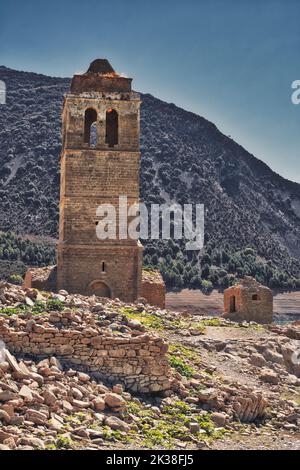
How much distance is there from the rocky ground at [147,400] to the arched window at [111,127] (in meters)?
9.96

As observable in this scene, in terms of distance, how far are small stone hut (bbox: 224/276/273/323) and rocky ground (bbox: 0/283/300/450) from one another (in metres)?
6.00

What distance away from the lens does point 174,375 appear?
12.4m

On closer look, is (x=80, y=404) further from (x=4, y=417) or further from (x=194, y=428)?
(x=194, y=428)

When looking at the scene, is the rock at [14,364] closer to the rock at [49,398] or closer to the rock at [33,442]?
the rock at [49,398]

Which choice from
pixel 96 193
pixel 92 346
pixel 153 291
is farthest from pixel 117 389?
pixel 96 193

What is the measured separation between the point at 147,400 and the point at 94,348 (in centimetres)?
122

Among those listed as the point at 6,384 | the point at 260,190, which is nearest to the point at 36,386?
the point at 6,384

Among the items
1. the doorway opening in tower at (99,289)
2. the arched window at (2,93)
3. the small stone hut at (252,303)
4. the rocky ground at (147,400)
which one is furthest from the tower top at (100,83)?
the arched window at (2,93)

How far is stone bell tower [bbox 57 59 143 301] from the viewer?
75.6 ft

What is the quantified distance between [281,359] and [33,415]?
328 inches

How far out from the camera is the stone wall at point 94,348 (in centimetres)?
1148

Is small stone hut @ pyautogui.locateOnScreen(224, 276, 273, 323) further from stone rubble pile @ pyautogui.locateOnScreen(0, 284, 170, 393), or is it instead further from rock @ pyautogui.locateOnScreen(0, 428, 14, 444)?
rock @ pyautogui.locateOnScreen(0, 428, 14, 444)

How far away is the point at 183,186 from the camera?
72.1 meters
